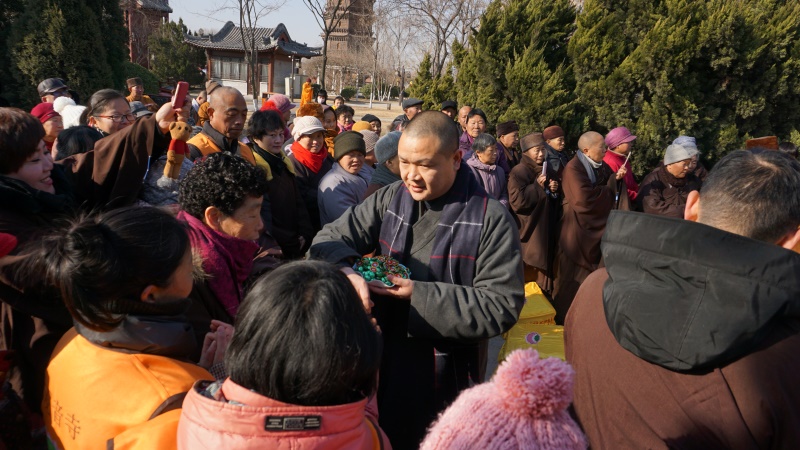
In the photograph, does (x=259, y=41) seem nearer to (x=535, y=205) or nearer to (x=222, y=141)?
(x=535, y=205)

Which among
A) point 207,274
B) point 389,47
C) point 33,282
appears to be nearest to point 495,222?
point 207,274

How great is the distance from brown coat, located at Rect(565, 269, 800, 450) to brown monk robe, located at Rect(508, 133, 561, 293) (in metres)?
3.93

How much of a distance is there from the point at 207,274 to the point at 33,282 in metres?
0.56

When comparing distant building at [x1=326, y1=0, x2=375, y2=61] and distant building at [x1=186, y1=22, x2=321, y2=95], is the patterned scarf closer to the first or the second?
distant building at [x1=186, y1=22, x2=321, y2=95]

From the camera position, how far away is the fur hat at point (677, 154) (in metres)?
5.63

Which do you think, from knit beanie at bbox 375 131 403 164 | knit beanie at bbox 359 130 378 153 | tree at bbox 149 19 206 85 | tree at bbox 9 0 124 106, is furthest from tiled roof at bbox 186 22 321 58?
knit beanie at bbox 375 131 403 164

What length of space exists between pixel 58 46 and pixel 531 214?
38.1 feet

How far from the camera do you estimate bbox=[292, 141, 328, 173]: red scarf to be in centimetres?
460

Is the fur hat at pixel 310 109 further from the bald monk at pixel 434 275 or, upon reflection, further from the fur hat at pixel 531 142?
the bald monk at pixel 434 275

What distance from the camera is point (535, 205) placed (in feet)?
18.1

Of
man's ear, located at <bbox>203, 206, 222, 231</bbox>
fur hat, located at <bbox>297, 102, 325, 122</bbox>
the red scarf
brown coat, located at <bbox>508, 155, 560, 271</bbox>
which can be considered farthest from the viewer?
fur hat, located at <bbox>297, 102, 325, 122</bbox>

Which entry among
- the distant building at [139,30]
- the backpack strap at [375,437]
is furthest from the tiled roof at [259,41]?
the backpack strap at [375,437]

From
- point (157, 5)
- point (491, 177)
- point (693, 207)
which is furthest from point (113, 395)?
point (157, 5)

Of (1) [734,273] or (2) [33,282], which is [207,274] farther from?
(1) [734,273]
